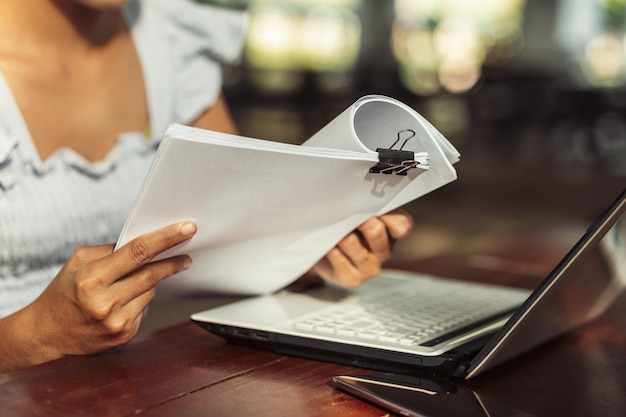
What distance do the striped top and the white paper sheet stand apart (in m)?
0.29

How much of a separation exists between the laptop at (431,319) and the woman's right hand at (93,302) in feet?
0.29

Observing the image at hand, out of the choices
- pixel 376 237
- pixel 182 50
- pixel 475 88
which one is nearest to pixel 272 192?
pixel 376 237

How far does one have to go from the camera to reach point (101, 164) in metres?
0.98

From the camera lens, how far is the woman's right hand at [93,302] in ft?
1.79

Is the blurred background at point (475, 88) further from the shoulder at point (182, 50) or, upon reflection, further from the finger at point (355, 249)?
the shoulder at point (182, 50)

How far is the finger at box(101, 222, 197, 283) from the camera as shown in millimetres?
539

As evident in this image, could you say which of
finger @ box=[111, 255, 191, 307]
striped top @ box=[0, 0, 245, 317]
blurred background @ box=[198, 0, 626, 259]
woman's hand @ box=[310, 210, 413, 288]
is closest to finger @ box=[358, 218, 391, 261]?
woman's hand @ box=[310, 210, 413, 288]

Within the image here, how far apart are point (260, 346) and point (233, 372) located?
0.06m

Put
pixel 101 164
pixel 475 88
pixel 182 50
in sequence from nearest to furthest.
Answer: pixel 101 164 → pixel 182 50 → pixel 475 88

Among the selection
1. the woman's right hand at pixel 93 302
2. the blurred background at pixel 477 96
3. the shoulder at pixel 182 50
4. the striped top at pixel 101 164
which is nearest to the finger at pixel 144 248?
the woman's right hand at pixel 93 302

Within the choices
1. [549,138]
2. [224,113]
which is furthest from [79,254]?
[549,138]

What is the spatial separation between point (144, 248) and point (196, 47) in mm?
720

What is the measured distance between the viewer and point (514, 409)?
532mm

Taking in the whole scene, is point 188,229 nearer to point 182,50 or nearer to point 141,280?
point 141,280
